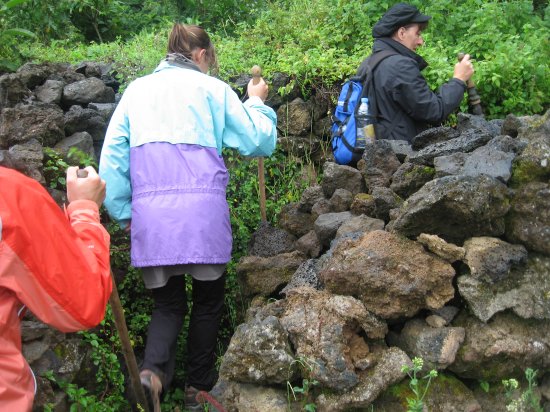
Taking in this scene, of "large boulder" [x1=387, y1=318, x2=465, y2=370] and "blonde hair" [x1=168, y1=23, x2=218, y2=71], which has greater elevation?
"blonde hair" [x1=168, y1=23, x2=218, y2=71]

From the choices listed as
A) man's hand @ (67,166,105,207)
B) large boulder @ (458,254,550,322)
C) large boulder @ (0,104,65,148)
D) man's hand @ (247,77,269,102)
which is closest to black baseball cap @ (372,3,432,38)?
man's hand @ (247,77,269,102)

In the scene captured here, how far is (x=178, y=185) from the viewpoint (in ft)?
11.5

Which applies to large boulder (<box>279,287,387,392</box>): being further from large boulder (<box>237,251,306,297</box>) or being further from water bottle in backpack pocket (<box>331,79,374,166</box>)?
water bottle in backpack pocket (<box>331,79,374,166</box>)

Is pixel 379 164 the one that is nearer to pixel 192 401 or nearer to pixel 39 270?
pixel 192 401

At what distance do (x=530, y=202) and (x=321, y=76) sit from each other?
308 centimetres

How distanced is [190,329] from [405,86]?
7.93 ft

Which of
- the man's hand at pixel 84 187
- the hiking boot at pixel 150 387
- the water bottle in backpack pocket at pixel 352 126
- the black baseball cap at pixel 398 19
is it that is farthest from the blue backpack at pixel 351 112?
the man's hand at pixel 84 187

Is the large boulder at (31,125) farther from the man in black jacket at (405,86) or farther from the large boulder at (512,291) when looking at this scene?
the large boulder at (512,291)

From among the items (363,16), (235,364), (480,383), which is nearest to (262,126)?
(235,364)

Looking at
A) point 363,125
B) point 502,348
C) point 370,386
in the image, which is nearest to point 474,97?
point 363,125

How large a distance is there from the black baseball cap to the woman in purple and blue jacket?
1.79m

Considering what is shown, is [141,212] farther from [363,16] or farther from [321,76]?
[363,16]

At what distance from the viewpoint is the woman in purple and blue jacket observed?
11.4ft

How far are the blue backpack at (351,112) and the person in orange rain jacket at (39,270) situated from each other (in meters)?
3.06
